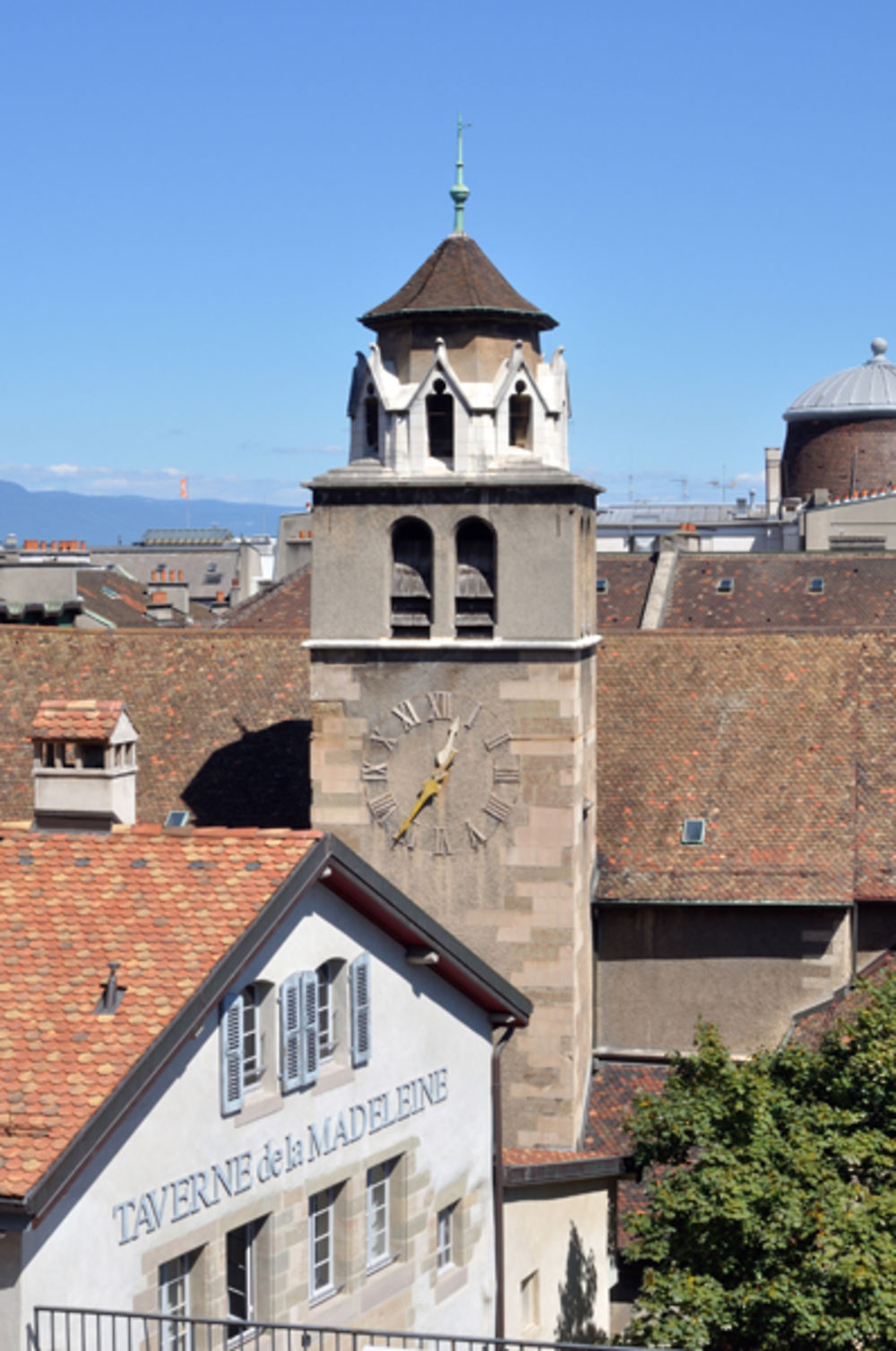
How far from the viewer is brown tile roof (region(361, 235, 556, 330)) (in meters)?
31.1

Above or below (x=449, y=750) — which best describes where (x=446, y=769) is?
below

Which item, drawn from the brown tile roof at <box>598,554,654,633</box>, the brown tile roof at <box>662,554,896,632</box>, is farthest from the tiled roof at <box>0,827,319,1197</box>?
the brown tile roof at <box>662,554,896,632</box>

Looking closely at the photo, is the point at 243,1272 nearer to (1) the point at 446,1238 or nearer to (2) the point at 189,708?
(1) the point at 446,1238

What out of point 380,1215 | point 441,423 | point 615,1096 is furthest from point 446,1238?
point 441,423

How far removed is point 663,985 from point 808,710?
5659 mm

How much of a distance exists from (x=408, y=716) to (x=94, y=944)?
1259 centimetres

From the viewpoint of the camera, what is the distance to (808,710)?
3600 cm

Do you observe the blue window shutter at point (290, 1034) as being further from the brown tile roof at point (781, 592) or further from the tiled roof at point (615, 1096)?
the brown tile roof at point (781, 592)

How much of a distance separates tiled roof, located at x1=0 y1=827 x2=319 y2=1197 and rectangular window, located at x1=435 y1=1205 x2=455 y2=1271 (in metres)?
5.82

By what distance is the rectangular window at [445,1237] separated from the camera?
23.7 m

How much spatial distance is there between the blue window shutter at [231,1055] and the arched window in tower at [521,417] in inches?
561

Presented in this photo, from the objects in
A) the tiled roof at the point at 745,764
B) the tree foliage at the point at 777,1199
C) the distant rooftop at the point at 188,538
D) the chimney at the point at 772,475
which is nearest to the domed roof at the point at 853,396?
the chimney at the point at 772,475

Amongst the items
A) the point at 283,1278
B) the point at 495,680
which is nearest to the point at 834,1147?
the point at 283,1278

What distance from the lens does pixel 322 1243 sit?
69.7ft
